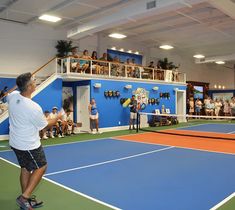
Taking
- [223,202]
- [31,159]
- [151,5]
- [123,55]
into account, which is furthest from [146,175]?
[123,55]

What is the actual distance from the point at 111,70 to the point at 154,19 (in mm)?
3451

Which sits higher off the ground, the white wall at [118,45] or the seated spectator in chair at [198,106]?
the white wall at [118,45]

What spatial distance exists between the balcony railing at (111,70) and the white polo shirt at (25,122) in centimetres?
951

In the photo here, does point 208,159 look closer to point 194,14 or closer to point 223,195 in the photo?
point 223,195

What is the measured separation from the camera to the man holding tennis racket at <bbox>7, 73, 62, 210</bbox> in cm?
374

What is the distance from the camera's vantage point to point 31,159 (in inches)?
150

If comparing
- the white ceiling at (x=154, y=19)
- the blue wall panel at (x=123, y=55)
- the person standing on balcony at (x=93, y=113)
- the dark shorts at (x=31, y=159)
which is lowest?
the dark shorts at (x=31, y=159)

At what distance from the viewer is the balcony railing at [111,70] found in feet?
44.3

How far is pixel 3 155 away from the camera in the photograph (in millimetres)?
8250

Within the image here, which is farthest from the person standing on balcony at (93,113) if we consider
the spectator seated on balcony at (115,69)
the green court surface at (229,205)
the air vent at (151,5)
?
the green court surface at (229,205)

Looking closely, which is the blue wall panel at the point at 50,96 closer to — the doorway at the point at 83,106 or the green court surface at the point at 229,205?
the doorway at the point at 83,106

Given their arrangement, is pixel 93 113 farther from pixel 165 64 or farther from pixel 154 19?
pixel 165 64

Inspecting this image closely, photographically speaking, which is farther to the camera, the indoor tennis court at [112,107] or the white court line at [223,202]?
the indoor tennis court at [112,107]

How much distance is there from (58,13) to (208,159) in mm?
9920
